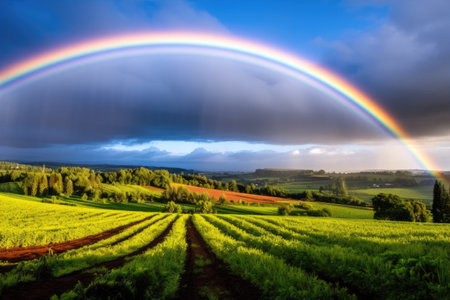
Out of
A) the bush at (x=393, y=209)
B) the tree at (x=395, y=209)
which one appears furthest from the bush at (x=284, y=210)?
the bush at (x=393, y=209)

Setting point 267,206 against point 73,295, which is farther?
point 267,206

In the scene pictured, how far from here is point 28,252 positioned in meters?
16.1

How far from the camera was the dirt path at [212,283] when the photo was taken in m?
7.56

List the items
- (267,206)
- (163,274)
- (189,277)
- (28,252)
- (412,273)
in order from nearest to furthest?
(412,273), (163,274), (189,277), (28,252), (267,206)

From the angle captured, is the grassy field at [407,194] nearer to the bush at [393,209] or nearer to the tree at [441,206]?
the tree at [441,206]

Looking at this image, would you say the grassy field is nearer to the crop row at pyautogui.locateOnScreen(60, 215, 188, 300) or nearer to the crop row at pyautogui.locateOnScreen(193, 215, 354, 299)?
the crop row at pyautogui.locateOnScreen(193, 215, 354, 299)

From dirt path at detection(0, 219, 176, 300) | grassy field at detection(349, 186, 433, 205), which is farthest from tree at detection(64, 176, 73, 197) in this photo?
grassy field at detection(349, 186, 433, 205)

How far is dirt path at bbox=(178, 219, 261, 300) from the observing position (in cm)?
756

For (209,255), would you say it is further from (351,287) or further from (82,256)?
(351,287)

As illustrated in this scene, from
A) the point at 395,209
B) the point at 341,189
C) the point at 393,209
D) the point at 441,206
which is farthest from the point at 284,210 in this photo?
the point at 341,189

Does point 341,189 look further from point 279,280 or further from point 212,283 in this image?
point 279,280

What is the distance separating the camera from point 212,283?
8.85 m

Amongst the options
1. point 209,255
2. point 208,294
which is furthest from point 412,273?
point 209,255

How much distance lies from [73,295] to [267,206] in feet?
324
